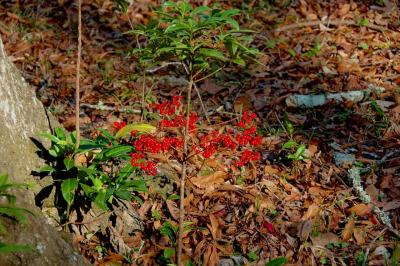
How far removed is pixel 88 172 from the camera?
3584 millimetres

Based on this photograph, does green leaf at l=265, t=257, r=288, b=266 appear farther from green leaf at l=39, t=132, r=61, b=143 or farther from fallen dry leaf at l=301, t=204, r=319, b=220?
green leaf at l=39, t=132, r=61, b=143

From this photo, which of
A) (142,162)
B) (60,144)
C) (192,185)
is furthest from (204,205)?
(60,144)

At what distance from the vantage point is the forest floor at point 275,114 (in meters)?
3.88

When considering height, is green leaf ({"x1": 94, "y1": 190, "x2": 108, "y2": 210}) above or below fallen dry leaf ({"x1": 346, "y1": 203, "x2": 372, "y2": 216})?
above

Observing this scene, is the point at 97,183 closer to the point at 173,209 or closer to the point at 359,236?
the point at 173,209

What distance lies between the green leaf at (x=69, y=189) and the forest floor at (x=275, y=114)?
38 centimetres

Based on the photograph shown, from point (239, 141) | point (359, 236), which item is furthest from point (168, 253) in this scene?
point (359, 236)

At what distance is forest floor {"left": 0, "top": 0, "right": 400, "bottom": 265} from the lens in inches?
153

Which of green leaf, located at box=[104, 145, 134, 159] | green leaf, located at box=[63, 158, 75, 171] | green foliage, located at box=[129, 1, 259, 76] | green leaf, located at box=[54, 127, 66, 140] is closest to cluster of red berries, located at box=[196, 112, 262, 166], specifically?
green foliage, located at box=[129, 1, 259, 76]

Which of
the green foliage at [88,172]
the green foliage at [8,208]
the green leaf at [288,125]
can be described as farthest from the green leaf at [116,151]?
the green leaf at [288,125]

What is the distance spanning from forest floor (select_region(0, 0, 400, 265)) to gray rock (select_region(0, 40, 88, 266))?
0.49 m

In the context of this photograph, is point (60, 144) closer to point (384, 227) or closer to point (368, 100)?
point (384, 227)

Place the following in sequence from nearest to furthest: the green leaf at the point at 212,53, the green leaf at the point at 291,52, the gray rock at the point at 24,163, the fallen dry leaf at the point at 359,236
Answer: the green leaf at the point at 212,53 < the gray rock at the point at 24,163 < the fallen dry leaf at the point at 359,236 < the green leaf at the point at 291,52

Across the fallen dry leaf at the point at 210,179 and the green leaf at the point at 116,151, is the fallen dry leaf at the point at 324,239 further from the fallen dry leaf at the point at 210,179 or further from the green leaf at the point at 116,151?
the green leaf at the point at 116,151
